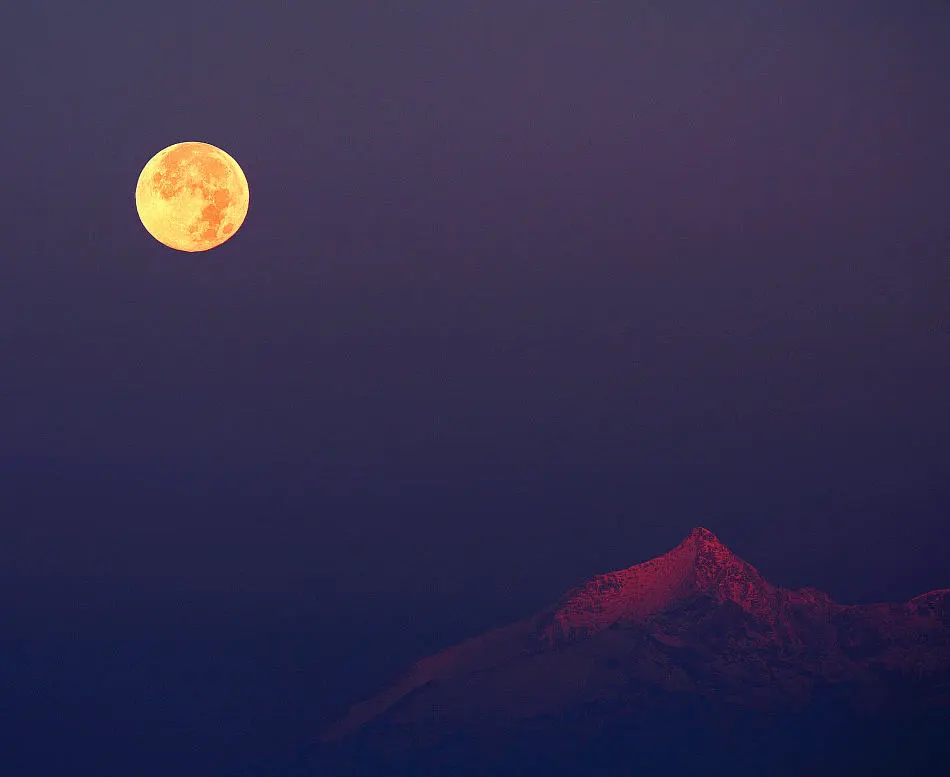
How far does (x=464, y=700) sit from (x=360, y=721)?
775mm

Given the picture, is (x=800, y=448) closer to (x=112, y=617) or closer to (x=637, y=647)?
(x=637, y=647)

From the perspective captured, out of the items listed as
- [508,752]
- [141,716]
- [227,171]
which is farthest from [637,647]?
[227,171]

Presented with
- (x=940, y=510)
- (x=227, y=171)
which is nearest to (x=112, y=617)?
(x=227, y=171)

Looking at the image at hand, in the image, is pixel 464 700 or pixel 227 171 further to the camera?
pixel 464 700

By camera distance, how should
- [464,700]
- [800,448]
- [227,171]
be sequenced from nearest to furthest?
1. [227,171]
2. [800,448]
3. [464,700]

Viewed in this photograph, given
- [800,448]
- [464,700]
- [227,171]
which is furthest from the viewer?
[464,700]

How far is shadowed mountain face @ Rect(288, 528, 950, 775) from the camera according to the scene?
627 centimetres

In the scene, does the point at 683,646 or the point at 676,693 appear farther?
the point at 683,646

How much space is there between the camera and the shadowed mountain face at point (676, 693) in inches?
247

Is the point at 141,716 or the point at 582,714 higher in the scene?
the point at 141,716

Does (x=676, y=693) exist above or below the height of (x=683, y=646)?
below

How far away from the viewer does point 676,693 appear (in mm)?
6734

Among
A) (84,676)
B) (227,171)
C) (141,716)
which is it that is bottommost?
(141,716)

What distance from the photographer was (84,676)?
6.34 metres
